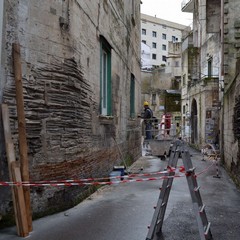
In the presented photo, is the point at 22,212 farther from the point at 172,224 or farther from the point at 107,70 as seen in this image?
the point at 107,70

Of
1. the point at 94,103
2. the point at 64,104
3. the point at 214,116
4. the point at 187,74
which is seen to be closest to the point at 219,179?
the point at 94,103

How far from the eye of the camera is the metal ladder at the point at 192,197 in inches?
183

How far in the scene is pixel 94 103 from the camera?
8.54 m

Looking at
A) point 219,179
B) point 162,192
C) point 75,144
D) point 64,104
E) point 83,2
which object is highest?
point 83,2

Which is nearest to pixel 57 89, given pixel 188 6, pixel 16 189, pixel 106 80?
pixel 16 189

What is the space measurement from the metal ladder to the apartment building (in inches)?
2588

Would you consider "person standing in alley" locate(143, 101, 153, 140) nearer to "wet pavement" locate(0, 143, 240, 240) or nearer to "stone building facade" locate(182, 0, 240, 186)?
"stone building facade" locate(182, 0, 240, 186)

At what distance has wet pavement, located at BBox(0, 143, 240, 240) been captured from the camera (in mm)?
5430

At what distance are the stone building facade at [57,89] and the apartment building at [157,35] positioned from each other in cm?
6264

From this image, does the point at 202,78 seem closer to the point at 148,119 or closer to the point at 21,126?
the point at 148,119

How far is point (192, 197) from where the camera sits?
4730mm

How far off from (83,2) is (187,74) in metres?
27.0

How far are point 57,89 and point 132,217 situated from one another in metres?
2.55

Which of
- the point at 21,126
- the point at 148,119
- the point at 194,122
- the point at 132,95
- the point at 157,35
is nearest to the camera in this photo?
the point at 21,126
